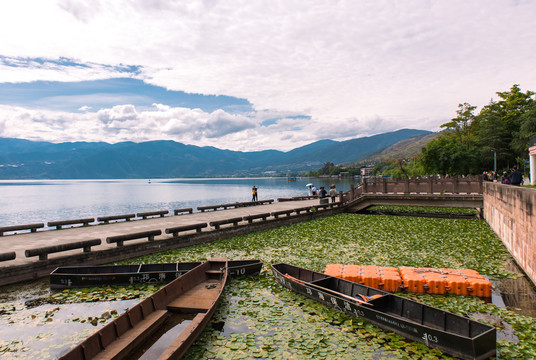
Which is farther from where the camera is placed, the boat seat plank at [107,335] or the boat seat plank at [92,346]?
the boat seat plank at [107,335]

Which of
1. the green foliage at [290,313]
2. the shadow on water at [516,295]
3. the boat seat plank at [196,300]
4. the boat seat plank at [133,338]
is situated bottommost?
the shadow on water at [516,295]

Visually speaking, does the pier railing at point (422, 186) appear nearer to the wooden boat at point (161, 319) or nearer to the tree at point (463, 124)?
the wooden boat at point (161, 319)

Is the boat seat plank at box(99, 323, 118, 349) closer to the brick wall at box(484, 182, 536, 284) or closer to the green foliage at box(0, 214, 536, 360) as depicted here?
the green foliage at box(0, 214, 536, 360)

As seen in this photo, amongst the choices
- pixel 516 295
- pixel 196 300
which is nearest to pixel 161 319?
pixel 196 300

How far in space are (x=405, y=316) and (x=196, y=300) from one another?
230 inches

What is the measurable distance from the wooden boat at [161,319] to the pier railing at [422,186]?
25317 millimetres

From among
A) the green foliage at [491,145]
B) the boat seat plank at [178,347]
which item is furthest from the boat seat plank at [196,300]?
the green foliage at [491,145]

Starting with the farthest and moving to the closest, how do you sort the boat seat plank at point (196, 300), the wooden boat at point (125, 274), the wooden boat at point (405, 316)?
the wooden boat at point (125, 274) < the boat seat plank at point (196, 300) < the wooden boat at point (405, 316)

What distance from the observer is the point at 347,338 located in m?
8.23

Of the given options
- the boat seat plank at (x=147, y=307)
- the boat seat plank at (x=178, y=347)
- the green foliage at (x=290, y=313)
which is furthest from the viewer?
the boat seat plank at (x=147, y=307)

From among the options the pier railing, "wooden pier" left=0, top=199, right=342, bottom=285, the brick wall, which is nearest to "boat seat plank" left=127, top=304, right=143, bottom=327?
"wooden pier" left=0, top=199, right=342, bottom=285

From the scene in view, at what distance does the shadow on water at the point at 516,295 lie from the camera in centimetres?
996

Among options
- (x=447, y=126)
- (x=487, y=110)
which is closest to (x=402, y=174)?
(x=447, y=126)

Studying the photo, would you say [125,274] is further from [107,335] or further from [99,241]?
[107,335]
